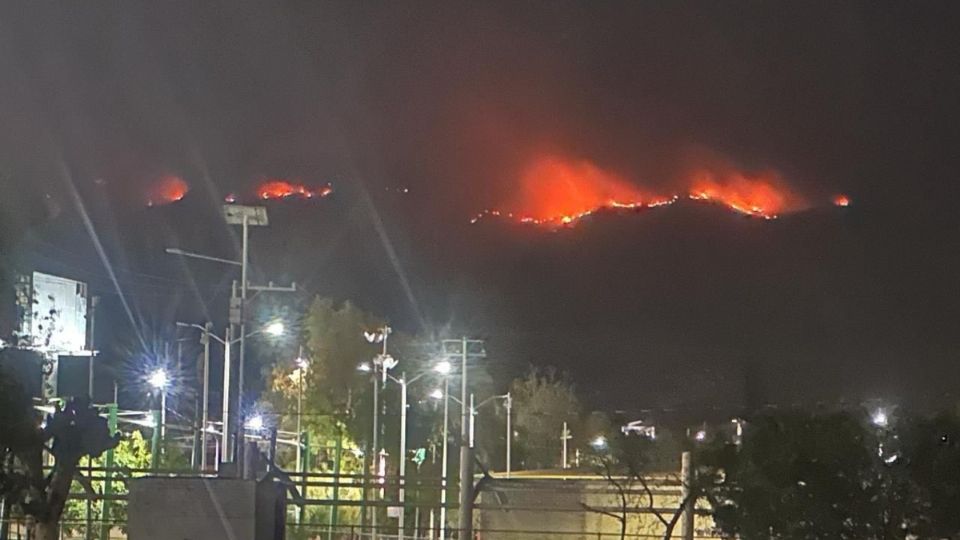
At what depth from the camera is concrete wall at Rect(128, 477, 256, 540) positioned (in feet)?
33.8

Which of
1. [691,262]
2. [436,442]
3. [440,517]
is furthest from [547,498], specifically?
[691,262]

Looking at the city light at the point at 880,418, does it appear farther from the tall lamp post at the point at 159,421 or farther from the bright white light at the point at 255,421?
the bright white light at the point at 255,421

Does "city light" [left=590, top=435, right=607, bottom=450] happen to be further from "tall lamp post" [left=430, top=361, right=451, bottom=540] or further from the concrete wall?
the concrete wall

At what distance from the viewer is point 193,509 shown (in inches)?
407

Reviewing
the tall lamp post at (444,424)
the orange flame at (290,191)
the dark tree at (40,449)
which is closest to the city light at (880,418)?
the tall lamp post at (444,424)

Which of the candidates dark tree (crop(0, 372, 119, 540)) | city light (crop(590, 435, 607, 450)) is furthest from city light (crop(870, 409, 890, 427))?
dark tree (crop(0, 372, 119, 540))

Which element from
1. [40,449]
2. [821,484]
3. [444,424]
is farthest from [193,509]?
[444,424]

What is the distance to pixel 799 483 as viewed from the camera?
11.0m

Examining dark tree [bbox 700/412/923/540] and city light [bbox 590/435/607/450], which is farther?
city light [bbox 590/435/607/450]

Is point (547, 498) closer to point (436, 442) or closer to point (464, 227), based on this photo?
point (436, 442)

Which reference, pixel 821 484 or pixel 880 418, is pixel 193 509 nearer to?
pixel 821 484

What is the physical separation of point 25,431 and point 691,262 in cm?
6002

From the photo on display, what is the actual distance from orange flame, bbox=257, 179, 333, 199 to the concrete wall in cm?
11693

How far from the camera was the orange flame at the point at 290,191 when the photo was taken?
422 feet
